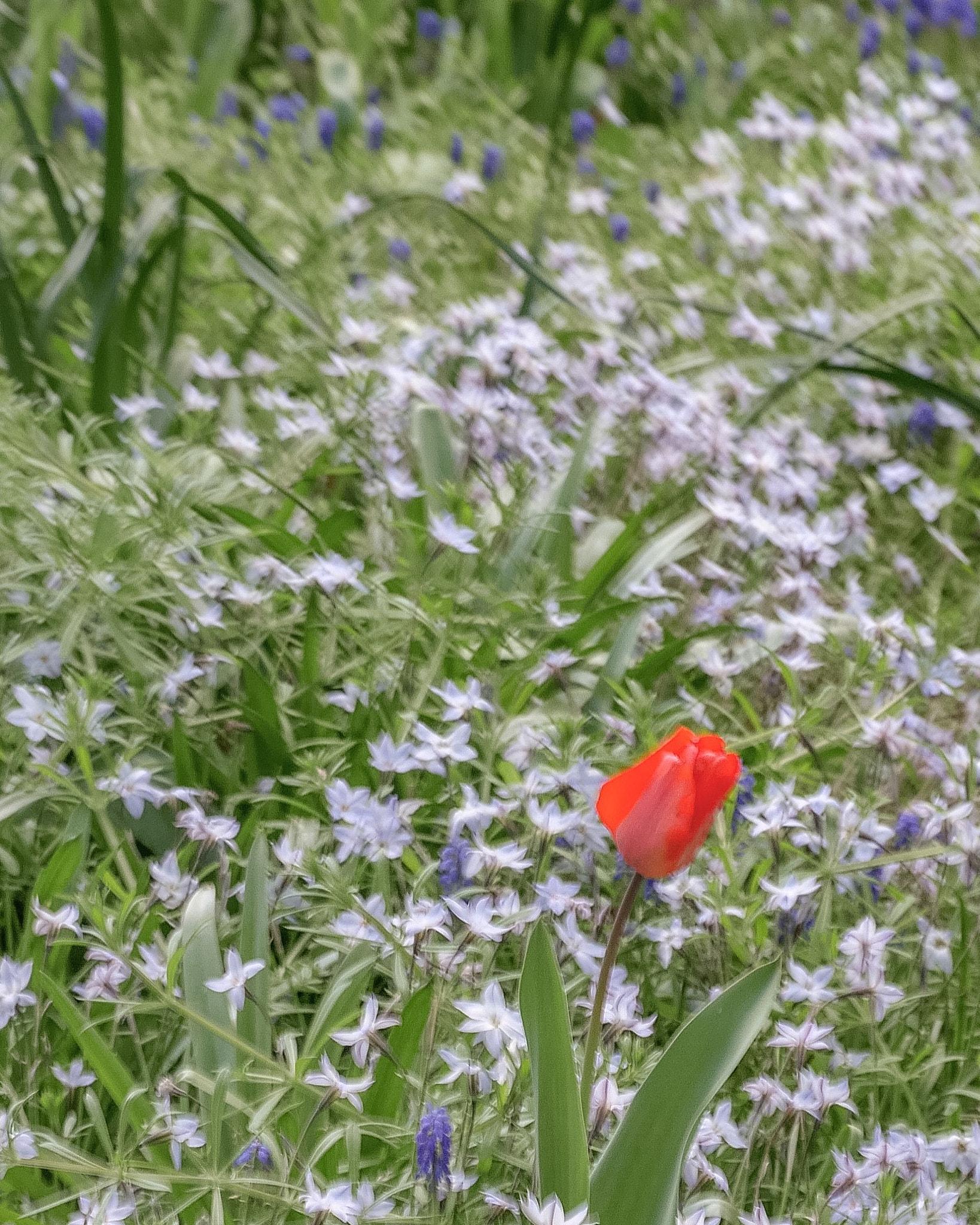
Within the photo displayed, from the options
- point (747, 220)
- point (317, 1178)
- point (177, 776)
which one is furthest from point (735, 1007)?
point (747, 220)

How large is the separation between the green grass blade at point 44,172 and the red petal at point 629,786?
178cm

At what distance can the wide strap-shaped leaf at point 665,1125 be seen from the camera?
1080 mm

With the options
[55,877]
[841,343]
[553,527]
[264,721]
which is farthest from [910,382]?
[55,877]

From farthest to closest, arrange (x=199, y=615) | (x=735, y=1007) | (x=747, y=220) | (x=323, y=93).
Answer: (x=323, y=93) → (x=747, y=220) → (x=199, y=615) → (x=735, y=1007)

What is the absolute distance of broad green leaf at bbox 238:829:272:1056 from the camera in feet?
4.35

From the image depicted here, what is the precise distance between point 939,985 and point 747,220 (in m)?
2.46

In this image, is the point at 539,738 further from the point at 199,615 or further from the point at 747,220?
the point at 747,220

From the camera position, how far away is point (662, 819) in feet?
3.65

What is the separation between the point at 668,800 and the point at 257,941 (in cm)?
45

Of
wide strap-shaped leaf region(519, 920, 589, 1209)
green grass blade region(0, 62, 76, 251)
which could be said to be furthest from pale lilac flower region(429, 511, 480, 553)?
green grass blade region(0, 62, 76, 251)

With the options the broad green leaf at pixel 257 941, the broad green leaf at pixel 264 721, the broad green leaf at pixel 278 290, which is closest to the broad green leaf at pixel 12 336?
the broad green leaf at pixel 278 290

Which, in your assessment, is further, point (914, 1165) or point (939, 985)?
point (939, 985)

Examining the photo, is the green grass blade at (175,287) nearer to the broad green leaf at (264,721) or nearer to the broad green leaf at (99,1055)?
the broad green leaf at (264,721)

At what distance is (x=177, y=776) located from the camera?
173 cm
